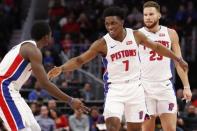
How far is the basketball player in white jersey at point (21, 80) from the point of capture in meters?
8.41

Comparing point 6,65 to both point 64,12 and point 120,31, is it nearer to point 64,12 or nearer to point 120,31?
point 120,31

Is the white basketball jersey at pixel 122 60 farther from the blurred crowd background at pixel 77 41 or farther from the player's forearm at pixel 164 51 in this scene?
the blurred crowd background at pixel 77 41

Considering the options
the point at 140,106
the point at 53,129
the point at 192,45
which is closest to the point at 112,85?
the point at 140,106

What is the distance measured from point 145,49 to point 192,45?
468 inches

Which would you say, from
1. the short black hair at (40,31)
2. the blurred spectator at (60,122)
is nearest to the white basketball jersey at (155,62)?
the short black hair at (40,31)

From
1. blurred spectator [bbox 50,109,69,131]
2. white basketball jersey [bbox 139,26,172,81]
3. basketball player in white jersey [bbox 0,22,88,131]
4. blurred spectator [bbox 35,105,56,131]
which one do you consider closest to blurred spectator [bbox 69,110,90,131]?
blurred spectator [bbox 50,109,69,131]

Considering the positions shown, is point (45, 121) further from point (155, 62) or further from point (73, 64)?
point (73, 64)

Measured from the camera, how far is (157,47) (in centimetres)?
994

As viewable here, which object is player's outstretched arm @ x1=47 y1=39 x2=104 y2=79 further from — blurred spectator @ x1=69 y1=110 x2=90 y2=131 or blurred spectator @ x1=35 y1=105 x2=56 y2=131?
blurred spectator @ x1=69 y1=110 x2=90 y2=131

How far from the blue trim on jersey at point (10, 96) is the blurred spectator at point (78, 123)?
7872mm

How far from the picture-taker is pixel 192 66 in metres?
22.5

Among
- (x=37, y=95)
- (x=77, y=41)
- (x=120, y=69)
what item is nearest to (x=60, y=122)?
(x=37, y=95)

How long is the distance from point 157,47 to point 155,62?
58cm

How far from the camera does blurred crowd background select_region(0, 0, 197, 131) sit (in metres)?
16.5
